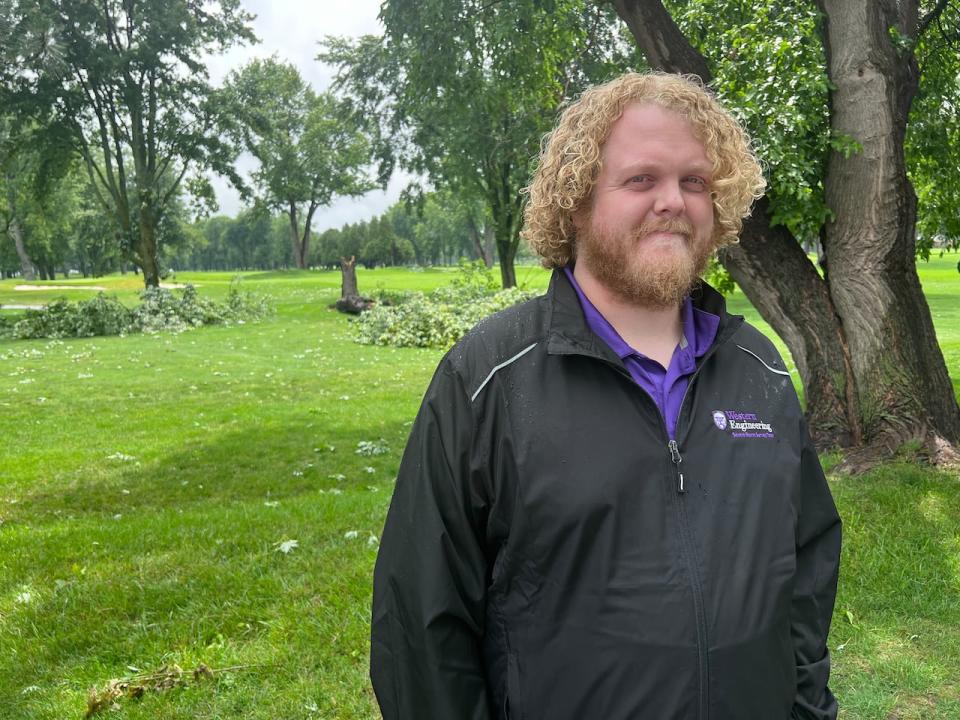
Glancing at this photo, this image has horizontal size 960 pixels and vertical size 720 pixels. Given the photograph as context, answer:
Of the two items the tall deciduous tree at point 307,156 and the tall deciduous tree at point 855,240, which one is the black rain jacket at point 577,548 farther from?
the tall deciduous tree at point 307,156

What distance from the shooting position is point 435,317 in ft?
69.5

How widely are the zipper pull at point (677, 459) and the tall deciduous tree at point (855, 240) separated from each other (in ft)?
16.4

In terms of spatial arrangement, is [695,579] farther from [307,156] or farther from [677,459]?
[307,156]

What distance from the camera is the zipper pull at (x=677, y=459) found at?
186cm

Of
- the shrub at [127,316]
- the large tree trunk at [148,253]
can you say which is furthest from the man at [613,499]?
the large tree trunk at [148,253]

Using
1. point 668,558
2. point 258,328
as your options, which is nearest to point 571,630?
point 668,558

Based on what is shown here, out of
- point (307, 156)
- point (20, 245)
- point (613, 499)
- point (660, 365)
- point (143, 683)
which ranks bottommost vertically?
point (143, 683)

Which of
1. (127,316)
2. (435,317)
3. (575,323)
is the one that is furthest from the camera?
(127,316)

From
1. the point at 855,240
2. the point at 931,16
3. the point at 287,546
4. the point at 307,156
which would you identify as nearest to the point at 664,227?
the point at 287,546

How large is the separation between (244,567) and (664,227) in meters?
4.11

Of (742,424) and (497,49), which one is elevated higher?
(497,49)

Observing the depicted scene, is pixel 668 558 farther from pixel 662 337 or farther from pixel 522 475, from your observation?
pixel 662 337

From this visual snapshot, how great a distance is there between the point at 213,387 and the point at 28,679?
407 inches

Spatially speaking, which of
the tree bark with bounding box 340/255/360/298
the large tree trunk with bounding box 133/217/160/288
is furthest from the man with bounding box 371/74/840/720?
the large tree trunk with bounding box 133/217/160/288
